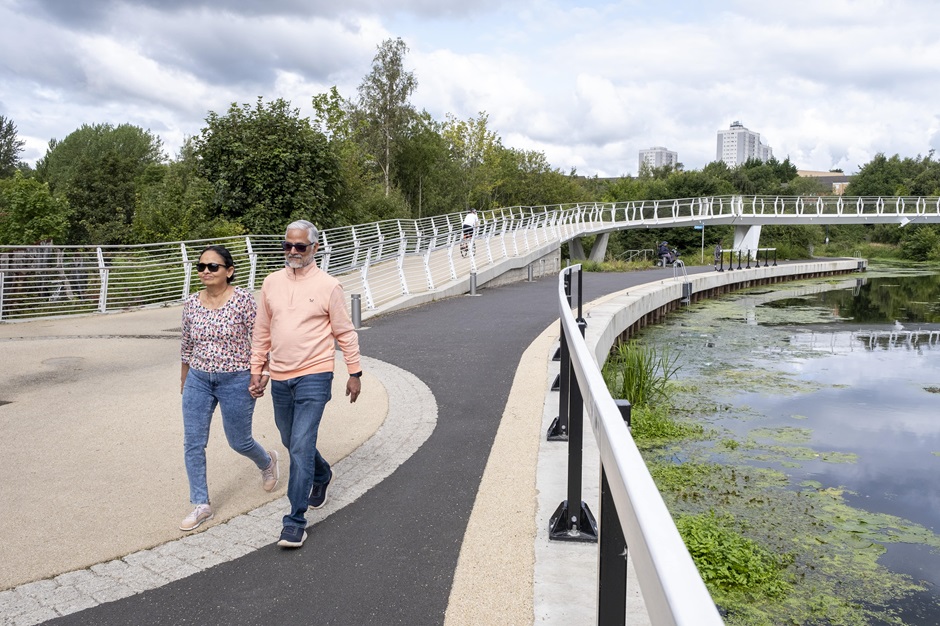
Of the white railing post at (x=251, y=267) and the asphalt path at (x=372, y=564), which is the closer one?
the asphalt path at (x=372, y=564)

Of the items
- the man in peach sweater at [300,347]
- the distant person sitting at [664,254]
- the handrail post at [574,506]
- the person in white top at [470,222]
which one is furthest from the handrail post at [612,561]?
the distant person sitting at [664,254]

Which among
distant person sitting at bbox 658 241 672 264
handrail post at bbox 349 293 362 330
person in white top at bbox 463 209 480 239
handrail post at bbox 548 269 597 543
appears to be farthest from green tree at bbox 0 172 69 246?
handrail post at bbox 548 269 597 543

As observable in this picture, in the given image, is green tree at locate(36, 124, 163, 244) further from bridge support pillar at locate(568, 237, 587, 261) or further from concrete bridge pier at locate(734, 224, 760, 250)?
concrete bridge pier at locate(734, 224, 760, 250)

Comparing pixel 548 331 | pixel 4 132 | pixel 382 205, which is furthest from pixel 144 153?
pixel 548 331

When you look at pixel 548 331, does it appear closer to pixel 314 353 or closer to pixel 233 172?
pixel 314 353

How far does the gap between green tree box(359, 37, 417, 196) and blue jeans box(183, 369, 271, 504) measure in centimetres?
4752

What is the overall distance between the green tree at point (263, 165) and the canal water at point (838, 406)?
44.4 ft

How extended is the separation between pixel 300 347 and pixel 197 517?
1236mm

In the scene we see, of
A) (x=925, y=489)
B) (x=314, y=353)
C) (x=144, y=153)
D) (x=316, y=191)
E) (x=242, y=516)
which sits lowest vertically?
(x=925, y=489)

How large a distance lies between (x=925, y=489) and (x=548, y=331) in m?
6.05

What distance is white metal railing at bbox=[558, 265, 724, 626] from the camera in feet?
4.26

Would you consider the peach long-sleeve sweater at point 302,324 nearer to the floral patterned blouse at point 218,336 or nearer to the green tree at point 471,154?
the floral patterned blouse at point 218,336

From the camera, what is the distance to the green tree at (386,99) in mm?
51688

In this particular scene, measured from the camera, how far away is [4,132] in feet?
323
